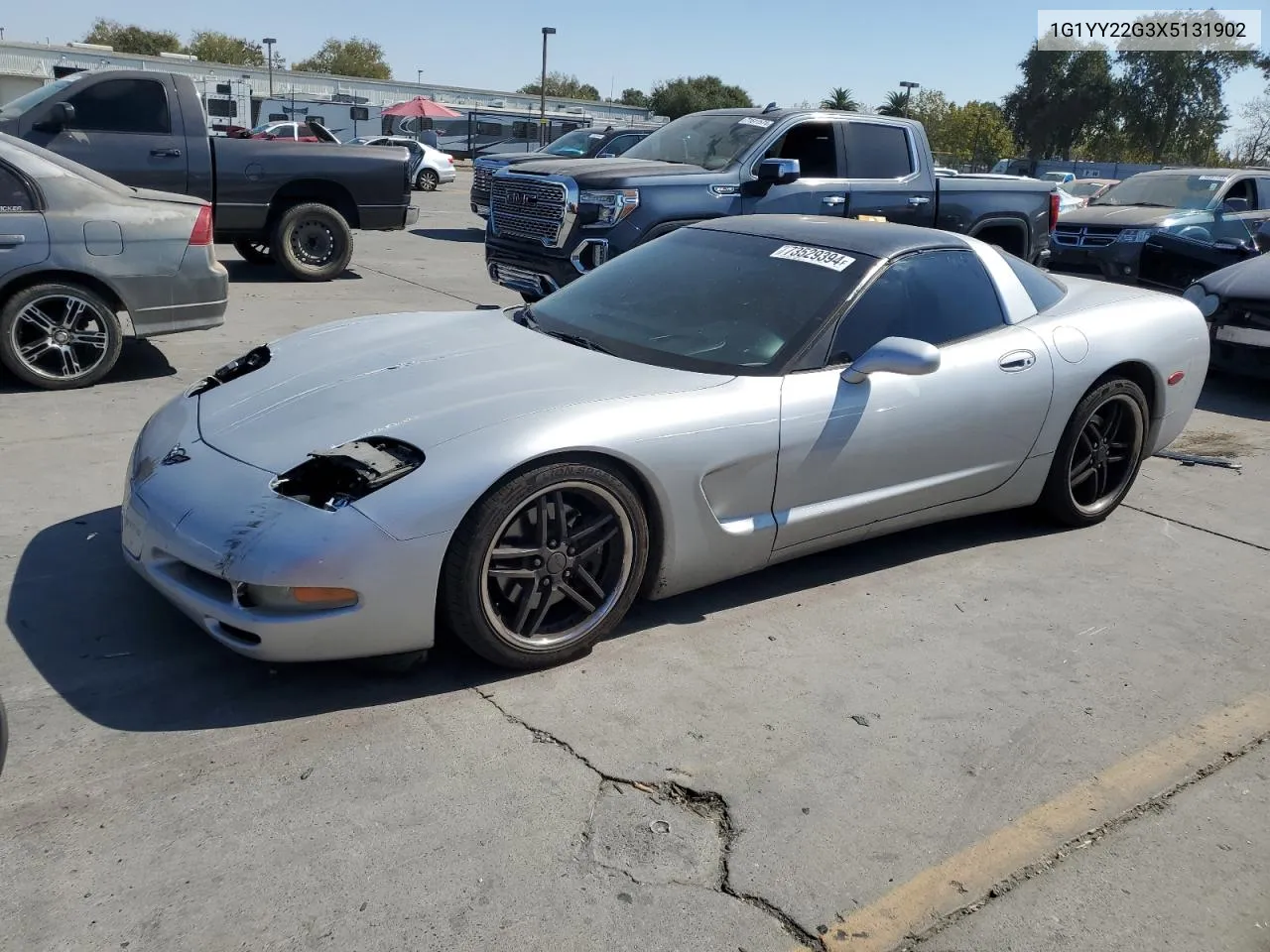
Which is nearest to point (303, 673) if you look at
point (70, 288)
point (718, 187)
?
point (70, 288)

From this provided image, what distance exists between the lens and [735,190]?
899cm

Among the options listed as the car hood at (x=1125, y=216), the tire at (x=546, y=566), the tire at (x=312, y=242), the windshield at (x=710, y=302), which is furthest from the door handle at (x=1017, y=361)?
the car hood at (x=1125, y=216)

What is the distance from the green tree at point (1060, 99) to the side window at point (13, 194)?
6199 cm

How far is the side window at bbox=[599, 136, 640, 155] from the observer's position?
17297 millimetres

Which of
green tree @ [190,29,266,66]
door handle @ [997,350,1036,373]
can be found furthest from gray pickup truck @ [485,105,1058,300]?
green tree @ [190,29,266,66]

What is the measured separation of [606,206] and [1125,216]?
6893 millimetres

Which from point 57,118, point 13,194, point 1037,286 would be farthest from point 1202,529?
point 57,118

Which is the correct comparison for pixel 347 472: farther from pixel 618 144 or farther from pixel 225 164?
pixel 618 144

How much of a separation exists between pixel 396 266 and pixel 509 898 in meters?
10.9

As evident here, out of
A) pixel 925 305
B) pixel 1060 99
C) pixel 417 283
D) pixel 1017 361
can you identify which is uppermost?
pixel 1060 99

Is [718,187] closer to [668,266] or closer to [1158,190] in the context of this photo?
[668,266]

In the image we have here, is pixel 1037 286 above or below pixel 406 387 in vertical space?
above

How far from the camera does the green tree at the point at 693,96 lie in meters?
69.6

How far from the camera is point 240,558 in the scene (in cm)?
307
